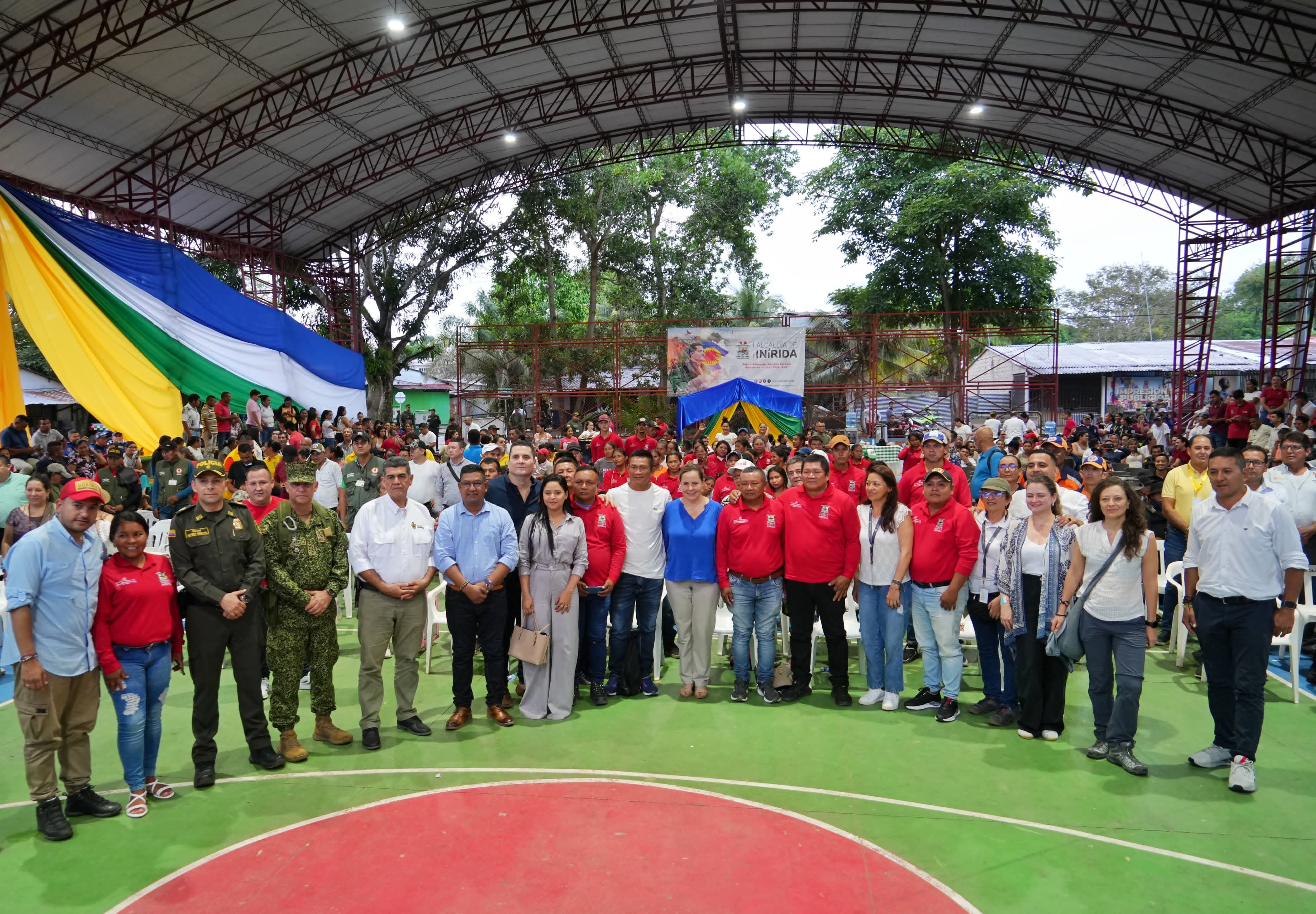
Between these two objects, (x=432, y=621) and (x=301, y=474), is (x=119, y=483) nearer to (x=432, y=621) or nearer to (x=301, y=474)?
(x=432, y=621)

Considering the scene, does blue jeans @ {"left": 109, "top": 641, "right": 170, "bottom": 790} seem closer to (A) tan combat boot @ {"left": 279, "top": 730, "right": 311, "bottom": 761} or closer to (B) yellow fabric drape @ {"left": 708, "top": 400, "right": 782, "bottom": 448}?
(A) tan combat boot @ {"left": 279, "top": 730, "right": 311, "bottom": 761}

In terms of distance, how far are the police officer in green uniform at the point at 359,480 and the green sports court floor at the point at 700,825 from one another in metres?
2.85

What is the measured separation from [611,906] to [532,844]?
25.3 inches

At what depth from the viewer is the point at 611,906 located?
11.6 ft

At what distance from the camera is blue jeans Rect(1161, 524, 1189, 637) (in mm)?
7176

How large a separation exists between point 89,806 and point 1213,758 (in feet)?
19.9

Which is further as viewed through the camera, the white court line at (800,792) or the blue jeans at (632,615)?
the blue jeans at (632,615)

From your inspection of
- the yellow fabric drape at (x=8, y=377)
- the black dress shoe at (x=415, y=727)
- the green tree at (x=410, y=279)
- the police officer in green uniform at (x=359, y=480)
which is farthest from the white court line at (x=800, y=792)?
the green tree at (x=410, y=279)

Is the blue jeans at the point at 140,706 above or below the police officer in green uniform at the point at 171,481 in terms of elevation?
below

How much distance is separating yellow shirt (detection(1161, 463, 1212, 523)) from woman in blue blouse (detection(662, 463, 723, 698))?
3.76 metres

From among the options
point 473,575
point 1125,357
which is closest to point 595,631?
point 473,575

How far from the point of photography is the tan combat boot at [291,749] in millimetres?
5016

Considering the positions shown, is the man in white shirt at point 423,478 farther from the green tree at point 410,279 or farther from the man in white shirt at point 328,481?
the green tree at point 410,279

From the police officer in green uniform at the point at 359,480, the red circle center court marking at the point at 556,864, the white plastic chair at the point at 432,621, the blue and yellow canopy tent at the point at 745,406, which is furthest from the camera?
the blue and yellow canopy tent at the point at 745,406
